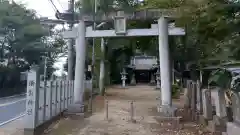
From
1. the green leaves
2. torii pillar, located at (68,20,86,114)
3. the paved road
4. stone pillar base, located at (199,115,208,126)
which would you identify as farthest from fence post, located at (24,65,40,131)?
stone pillar base, located at (199,115,208,126)

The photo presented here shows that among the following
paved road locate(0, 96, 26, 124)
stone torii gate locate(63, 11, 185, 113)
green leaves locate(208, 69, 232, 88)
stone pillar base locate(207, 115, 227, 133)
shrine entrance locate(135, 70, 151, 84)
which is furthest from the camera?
shrine entrance locate(135, 70, 151, 84)

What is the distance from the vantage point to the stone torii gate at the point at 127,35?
12015mm

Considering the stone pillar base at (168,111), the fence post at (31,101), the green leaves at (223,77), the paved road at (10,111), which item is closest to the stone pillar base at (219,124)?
the green leaves at (223,77)

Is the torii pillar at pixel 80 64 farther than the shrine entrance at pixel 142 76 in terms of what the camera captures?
No

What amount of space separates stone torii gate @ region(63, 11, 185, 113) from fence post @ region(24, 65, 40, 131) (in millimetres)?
4276

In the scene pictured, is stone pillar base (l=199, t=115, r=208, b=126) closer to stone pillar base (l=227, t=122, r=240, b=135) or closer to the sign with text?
stone pillar base (l=227, t=122, r=240, b=135)

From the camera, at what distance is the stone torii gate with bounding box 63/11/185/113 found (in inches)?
473

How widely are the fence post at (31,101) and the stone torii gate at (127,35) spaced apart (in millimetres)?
4276

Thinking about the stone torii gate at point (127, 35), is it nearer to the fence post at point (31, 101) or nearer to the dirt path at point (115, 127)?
the dirt path at point (115, 127)

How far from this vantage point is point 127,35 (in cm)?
1245

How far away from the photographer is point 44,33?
97.6ft

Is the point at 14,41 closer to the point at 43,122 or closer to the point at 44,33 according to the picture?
the point at 44,33

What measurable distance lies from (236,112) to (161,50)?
21.0ft

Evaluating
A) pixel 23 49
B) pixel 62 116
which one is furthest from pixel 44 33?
pixel 62 116
